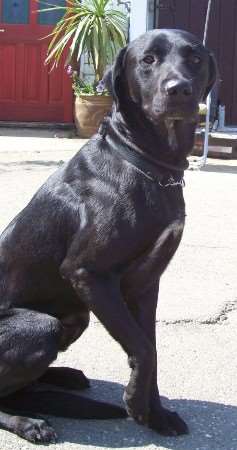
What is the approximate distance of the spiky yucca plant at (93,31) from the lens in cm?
1054

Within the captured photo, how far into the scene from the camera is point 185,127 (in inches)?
121

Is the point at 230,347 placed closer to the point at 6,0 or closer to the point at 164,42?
the point at 164,42

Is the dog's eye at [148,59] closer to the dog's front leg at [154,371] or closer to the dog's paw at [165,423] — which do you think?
the dog's front leg at [154,371]

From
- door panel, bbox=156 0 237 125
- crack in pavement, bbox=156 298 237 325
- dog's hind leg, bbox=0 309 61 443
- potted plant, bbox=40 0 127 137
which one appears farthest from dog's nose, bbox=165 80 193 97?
door panel, bbox=156 0 237 125

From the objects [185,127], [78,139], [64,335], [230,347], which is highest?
[185,127]

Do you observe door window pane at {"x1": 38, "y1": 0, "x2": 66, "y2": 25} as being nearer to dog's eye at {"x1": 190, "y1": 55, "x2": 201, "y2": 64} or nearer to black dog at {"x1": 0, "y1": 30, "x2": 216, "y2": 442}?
black dog at {"x1": 0, "y1": 30, "x2": 216, "y2": 442}

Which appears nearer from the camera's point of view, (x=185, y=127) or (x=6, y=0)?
(x=185, y=127)

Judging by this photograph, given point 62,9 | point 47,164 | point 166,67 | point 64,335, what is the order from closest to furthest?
point 166,67, point 64,335, point 47,164, point 62,9

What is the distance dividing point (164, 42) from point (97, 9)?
26.4 feet

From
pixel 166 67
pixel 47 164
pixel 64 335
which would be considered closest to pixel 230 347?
pixel 64 335

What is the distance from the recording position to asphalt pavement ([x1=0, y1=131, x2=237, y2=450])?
10.3ft

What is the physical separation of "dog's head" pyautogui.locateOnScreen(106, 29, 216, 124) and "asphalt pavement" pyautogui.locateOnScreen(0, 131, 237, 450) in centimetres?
122

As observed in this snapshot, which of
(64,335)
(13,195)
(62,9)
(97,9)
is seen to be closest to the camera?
(64,335)

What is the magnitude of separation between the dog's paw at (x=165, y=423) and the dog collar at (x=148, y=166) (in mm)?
882
